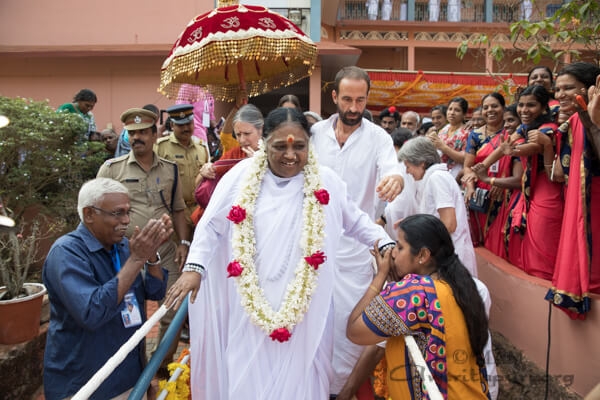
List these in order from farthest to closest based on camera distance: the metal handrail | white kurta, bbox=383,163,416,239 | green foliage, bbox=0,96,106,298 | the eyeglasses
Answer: green foliage, bbox=0,96,106,298 → white kurta, bbox=383,163,416,239 → the eyeglasses → the metal handrail

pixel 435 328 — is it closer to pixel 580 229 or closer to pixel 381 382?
pixel 580 229

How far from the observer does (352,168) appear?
3881 mm

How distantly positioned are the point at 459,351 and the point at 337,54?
391 inches

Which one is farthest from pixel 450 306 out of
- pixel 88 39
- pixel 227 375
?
pixel 88 39

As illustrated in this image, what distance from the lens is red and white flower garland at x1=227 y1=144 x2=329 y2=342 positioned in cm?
272

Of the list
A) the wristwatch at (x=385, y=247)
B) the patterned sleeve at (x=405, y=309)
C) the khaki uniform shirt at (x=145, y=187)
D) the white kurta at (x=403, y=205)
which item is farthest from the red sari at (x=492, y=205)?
the khaki uniform shirt at (x=145, y=187)

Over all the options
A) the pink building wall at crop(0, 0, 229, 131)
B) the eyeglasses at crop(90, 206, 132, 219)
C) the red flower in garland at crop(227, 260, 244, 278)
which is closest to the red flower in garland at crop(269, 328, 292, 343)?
the red flower in garland at crop(227, 260, 244, 278)

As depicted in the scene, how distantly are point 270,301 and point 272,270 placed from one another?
18 cm

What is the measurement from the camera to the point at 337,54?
1130 cm

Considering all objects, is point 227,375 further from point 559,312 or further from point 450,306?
point 559,312

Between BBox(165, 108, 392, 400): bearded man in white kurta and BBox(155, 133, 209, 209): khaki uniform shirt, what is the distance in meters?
Answer: 2.58

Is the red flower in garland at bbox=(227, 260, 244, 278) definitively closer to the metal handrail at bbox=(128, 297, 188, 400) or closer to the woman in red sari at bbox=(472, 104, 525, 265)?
the metal handrail at bbox=(128, 297, 188, 400)

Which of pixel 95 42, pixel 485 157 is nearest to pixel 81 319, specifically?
pixel 485 157

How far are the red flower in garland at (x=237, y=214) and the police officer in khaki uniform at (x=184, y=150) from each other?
108 inches
